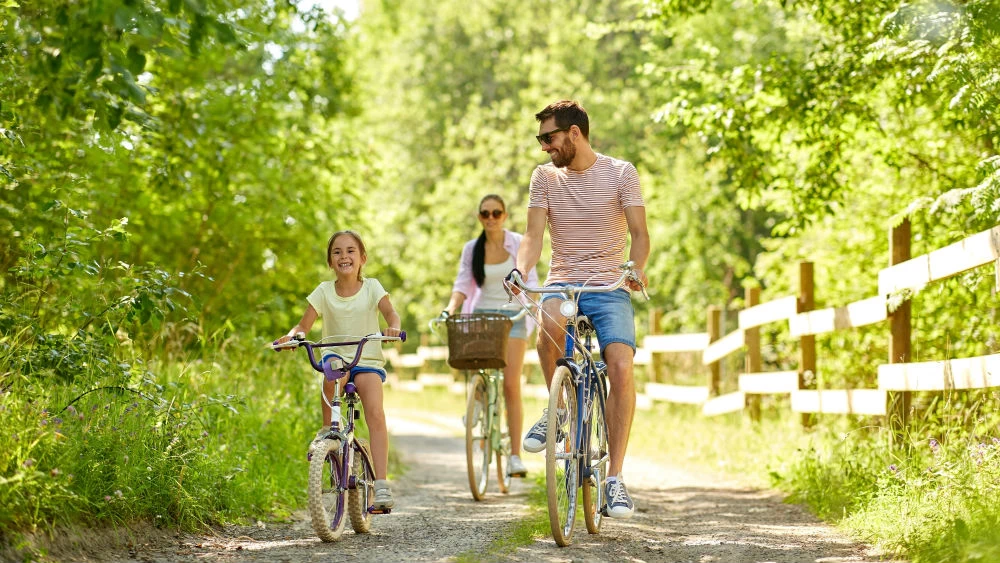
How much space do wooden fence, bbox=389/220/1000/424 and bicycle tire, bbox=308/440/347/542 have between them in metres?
3.41

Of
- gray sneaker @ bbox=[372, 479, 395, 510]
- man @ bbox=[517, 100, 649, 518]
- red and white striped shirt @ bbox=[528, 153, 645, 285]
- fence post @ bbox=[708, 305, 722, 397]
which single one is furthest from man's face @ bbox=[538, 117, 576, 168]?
fence post @ bbox=[708, 305, 722, 397]

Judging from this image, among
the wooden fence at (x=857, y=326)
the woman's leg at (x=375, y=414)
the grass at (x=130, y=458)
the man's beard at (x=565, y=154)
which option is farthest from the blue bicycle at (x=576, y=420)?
the wooden fence at (x=857, y=326)

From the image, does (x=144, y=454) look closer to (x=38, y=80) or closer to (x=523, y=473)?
(x=38, y=80)

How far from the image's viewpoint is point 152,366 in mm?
8391

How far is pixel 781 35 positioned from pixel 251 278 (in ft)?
41.3

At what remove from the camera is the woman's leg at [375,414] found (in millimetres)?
5984

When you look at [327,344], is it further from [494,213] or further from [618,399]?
[494,213]

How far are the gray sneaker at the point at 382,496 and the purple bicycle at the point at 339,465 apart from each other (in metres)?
0.04

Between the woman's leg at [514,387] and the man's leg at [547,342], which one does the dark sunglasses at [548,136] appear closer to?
the man's leg at [547,342]

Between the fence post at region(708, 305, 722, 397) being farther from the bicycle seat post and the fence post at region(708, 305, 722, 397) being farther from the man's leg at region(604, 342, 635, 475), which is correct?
the bicycle seat post

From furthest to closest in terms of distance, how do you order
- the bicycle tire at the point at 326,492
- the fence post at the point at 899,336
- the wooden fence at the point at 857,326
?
1. the fence post at the point at 899,336
2. the wooden fence at the point at 857,326
3. the bicycle tire at the point at 326,492

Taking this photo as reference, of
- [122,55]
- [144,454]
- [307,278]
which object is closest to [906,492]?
[144,454]

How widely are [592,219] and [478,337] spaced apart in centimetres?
188

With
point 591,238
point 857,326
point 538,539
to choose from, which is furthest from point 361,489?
point 857,326
